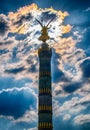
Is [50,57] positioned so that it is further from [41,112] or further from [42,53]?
[41,112]

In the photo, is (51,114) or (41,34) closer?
(51,114)

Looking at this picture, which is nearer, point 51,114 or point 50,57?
point 51,114

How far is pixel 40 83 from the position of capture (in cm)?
9312

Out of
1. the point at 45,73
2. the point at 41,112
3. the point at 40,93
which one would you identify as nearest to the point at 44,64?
the point at 45,73

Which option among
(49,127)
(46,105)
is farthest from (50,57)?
(49,127)

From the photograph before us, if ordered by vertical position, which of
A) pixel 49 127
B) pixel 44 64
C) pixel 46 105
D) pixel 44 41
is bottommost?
pixel 49 127

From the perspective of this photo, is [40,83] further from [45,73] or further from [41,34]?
[41,34]

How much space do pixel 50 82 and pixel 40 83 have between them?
124 inches

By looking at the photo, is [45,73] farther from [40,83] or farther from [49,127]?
[49,127]

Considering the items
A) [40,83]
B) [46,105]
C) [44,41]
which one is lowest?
[46,105]

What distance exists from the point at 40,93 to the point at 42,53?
520 inches

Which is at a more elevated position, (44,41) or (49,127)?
(44,41)

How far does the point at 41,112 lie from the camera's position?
89.4m

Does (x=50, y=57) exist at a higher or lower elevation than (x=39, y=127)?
higher
